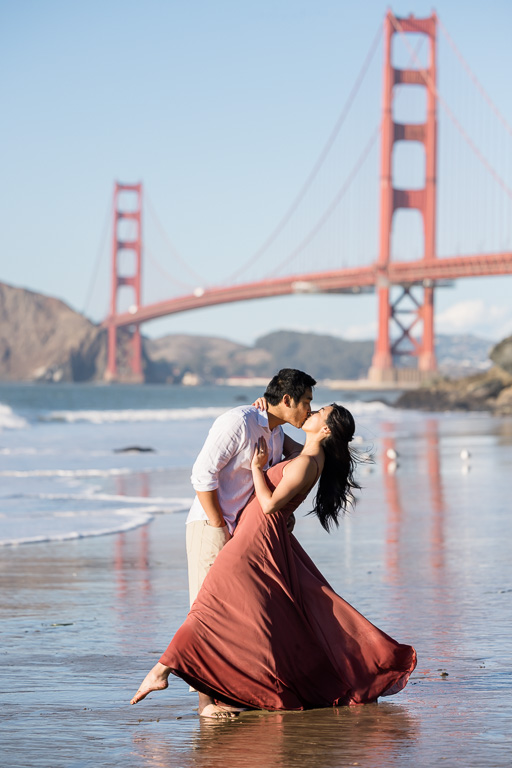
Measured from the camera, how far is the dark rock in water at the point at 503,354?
4059 cm

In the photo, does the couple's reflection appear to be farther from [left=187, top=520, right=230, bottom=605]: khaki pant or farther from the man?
[left=187, top=520, right=230, bottom=605]: khaki pant

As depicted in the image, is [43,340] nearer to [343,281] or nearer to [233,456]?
[343,281]

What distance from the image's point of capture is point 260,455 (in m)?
3.16

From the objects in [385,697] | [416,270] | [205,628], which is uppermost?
[416,270]

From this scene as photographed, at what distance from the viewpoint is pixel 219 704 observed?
3.11 metres

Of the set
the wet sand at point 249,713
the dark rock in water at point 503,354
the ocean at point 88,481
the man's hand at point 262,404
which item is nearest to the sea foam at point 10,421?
the ocean at point 88,481

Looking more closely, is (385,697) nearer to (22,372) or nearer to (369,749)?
(369,749)

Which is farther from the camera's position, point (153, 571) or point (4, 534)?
point (4, 534)

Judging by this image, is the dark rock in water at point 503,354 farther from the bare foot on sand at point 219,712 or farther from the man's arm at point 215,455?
the bare foot on sand at point 219,712

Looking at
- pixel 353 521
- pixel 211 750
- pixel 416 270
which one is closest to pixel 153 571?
pixel 353 521

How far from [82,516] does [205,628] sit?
500 cm

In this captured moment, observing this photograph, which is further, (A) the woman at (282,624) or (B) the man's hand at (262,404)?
(B) the man's hand at (262,404)

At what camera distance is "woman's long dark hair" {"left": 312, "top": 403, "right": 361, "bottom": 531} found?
3170 mm

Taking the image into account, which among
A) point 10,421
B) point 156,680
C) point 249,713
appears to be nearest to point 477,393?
point 10,421
